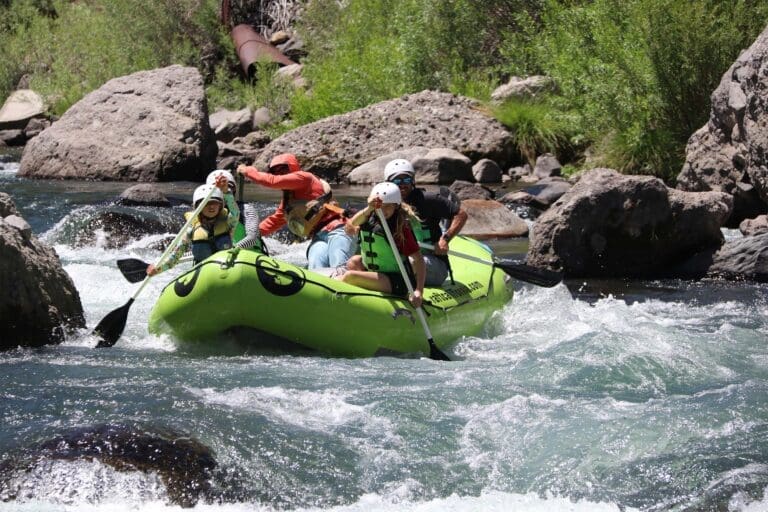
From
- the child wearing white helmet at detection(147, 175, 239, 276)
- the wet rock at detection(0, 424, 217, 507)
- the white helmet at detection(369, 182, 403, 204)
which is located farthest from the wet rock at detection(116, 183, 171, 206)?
the wet rock at detection(0, 424, 217, 507)

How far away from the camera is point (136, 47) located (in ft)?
85.8

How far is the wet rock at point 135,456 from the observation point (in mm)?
4668

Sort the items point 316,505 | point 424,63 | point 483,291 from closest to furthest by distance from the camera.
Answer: point 316,505, point 483,291, point 424,63

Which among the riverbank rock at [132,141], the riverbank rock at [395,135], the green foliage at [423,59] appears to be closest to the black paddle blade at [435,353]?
the riverbank rock at [395,135]

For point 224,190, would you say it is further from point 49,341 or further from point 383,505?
point 383,505

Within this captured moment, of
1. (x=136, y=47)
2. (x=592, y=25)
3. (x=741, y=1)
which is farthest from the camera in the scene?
(x=136, y=47)

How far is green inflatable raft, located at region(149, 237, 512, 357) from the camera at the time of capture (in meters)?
6.87

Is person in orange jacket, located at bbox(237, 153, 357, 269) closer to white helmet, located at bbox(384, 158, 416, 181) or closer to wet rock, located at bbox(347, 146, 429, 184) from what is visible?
white helmet, located at bbox(384, 158, 416, 181)

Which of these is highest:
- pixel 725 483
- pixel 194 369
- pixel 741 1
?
pixel 741 1

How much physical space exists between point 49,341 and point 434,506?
11.4 feet

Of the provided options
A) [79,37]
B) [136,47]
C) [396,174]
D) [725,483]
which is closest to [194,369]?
[396,174]

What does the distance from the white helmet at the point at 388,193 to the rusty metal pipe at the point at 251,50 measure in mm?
18237

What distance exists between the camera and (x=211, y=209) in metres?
7.68

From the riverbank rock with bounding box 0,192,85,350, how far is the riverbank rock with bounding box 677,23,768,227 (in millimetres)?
6791
